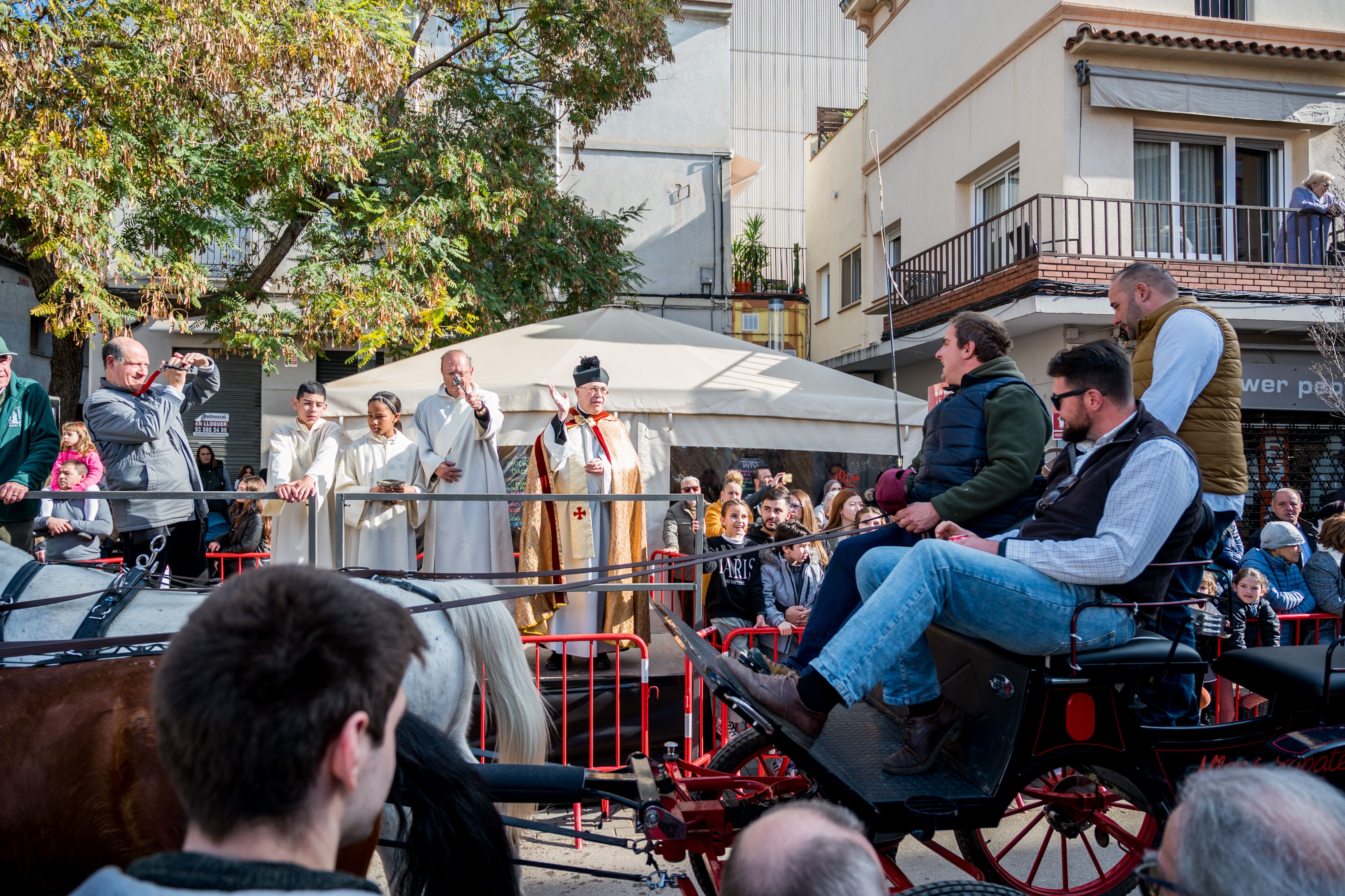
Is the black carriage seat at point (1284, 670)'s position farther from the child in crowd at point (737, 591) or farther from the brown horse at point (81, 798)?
the child in crowd at point (737, 591)

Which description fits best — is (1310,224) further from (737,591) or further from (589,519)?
(589,519)

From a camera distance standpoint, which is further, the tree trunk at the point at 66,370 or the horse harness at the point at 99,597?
the tree trunk at the point at 66,370

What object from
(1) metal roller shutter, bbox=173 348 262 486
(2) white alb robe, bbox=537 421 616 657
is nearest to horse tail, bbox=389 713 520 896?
(2) white alb robe, bbox=537 421 616 657

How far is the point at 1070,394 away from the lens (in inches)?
132

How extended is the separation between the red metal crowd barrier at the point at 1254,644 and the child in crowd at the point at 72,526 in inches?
282

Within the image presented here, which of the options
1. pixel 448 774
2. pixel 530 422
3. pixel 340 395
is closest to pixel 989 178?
pixel 530 422

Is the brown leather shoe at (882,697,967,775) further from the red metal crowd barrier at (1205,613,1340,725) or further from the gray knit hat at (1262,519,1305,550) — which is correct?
the gray knit hat at (1262,519,1305,550)

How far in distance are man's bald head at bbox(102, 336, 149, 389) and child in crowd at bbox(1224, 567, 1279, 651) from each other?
693 cm

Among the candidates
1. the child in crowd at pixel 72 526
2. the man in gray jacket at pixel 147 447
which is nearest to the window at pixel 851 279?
the man in gray jacket at pixel 147 447

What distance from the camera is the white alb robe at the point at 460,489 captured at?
22.2ft

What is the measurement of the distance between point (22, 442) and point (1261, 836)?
5039 millimetres

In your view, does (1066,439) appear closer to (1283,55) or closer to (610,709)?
(610,709)

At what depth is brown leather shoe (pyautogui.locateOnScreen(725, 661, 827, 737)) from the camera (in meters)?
3.00

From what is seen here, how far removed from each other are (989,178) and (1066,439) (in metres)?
13.5
